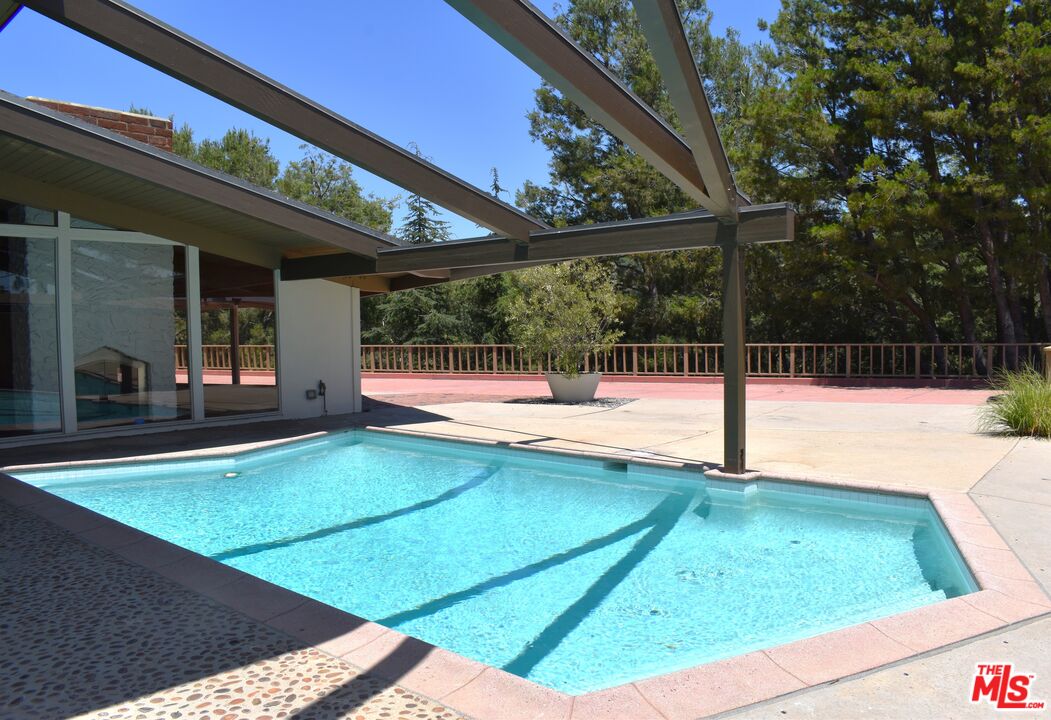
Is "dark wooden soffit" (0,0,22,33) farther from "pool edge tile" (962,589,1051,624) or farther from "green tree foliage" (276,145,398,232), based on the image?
"green tree foliage" (276,145,398,232)

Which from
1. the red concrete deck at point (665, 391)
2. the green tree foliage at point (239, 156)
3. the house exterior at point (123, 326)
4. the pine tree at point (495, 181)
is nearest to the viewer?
the house exterior at point (123, 326)

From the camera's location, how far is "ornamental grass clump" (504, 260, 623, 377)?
12.8m

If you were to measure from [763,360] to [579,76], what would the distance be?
15.3 meters

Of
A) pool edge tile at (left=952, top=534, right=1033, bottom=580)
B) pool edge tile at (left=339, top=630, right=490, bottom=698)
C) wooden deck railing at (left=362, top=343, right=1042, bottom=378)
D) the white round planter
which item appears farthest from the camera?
wooden deck railing at (left=362, top=343, right=1042, bottom=378)

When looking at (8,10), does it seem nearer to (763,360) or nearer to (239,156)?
(763,360)

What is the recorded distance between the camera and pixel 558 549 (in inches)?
203

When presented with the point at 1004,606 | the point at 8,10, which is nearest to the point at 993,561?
the point at 1004,606

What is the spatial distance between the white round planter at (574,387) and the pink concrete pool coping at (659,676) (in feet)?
29.2

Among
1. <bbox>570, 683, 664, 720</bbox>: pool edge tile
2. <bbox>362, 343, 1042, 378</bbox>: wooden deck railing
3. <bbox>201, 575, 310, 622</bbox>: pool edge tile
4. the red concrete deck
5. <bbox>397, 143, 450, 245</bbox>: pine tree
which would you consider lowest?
<bbox>570, 683, 664, 720</bbox>: pool edge tile

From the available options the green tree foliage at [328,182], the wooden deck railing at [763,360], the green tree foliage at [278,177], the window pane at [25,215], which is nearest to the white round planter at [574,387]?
the wooden deck railing at [763,360]

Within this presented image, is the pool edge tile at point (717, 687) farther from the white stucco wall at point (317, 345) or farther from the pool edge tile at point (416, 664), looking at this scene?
the white stucco wall at point (317, 345)

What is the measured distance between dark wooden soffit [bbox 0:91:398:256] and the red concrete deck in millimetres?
5069

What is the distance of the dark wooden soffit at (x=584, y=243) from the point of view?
231 inches

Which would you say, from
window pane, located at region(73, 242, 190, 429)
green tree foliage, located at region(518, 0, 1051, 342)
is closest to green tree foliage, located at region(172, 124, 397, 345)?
green tree foliage, located at region(518, 0, 1051, 342)
